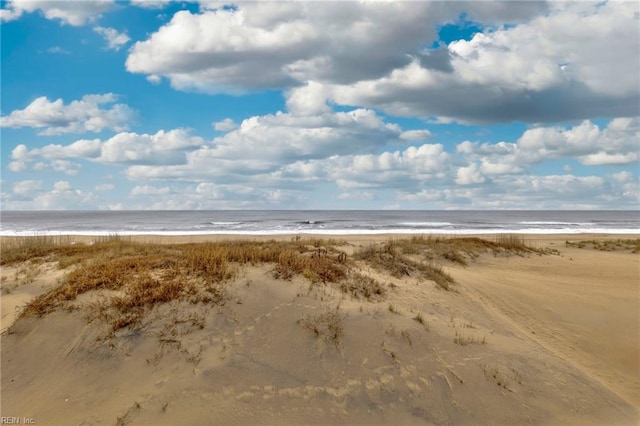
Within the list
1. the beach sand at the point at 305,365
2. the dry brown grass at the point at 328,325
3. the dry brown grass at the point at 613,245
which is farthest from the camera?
the dry brown grass at the point at 613,245

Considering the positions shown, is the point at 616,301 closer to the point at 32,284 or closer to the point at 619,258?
the point at 619,258

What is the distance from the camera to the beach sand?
7625 millimetres

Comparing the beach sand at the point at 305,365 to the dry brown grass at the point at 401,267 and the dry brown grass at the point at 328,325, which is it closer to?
the dry brown grass at the point at 328,325

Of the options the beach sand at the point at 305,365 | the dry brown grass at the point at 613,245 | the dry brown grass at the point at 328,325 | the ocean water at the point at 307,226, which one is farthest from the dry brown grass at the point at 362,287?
the ocean water at the point at 307,226

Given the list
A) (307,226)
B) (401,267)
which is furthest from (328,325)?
(307,226)

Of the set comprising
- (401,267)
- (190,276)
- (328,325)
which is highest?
(190,276)

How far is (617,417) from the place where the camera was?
8.13 meters

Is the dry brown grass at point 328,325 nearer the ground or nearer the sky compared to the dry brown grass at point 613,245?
nearer the ground

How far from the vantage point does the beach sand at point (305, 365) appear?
7625 mm

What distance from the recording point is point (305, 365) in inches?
330

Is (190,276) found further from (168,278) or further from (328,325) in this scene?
(328,325)

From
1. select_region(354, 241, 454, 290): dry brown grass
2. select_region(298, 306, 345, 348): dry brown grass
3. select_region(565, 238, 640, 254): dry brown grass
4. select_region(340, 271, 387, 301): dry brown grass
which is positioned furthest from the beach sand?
select_region(565, 238, 640, 254): dry brown grass

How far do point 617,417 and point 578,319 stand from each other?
18.0 ft

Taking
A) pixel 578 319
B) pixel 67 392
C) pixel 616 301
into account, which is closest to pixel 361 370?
pixel 67 392
